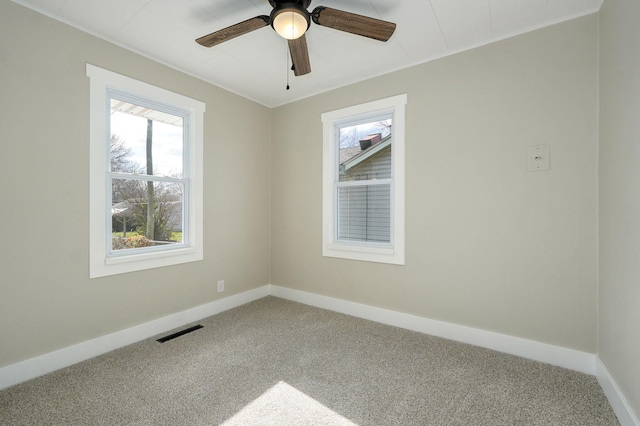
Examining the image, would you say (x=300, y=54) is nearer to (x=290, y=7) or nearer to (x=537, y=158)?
(x=290, y=7)

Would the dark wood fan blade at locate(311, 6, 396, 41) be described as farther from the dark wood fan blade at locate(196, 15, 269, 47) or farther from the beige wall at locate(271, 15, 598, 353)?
the beige wall at locate(271, 15, 598, 353)

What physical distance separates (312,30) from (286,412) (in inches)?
105

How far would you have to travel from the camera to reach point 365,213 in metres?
3.35

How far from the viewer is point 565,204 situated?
218cm

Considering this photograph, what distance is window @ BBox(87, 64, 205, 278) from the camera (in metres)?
2.39

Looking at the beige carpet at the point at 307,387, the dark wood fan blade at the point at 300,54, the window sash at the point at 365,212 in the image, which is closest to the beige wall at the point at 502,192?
the window sash at the point at 365,212

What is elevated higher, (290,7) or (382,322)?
(290,7)

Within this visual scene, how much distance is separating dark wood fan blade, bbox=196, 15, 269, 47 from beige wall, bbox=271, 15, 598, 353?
5.23 feet

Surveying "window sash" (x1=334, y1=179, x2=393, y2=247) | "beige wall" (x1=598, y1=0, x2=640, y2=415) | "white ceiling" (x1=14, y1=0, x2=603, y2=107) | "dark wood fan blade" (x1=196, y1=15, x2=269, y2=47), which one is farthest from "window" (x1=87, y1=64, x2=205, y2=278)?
"beige wall" (x1=598, y1=0, x2=640, y2=415)

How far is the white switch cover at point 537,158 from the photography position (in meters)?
2.25

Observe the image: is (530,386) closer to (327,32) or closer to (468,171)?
(468,171)

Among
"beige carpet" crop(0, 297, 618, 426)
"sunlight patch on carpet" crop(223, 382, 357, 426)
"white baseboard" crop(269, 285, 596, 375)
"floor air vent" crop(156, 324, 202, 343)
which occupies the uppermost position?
"white baseboard" crop(269, 285, 596, 375)

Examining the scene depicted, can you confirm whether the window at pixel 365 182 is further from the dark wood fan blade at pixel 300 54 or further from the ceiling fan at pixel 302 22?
the ceiling fan at pixel 302 22

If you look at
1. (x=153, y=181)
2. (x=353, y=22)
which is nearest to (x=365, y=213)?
(x=353, y=22)
